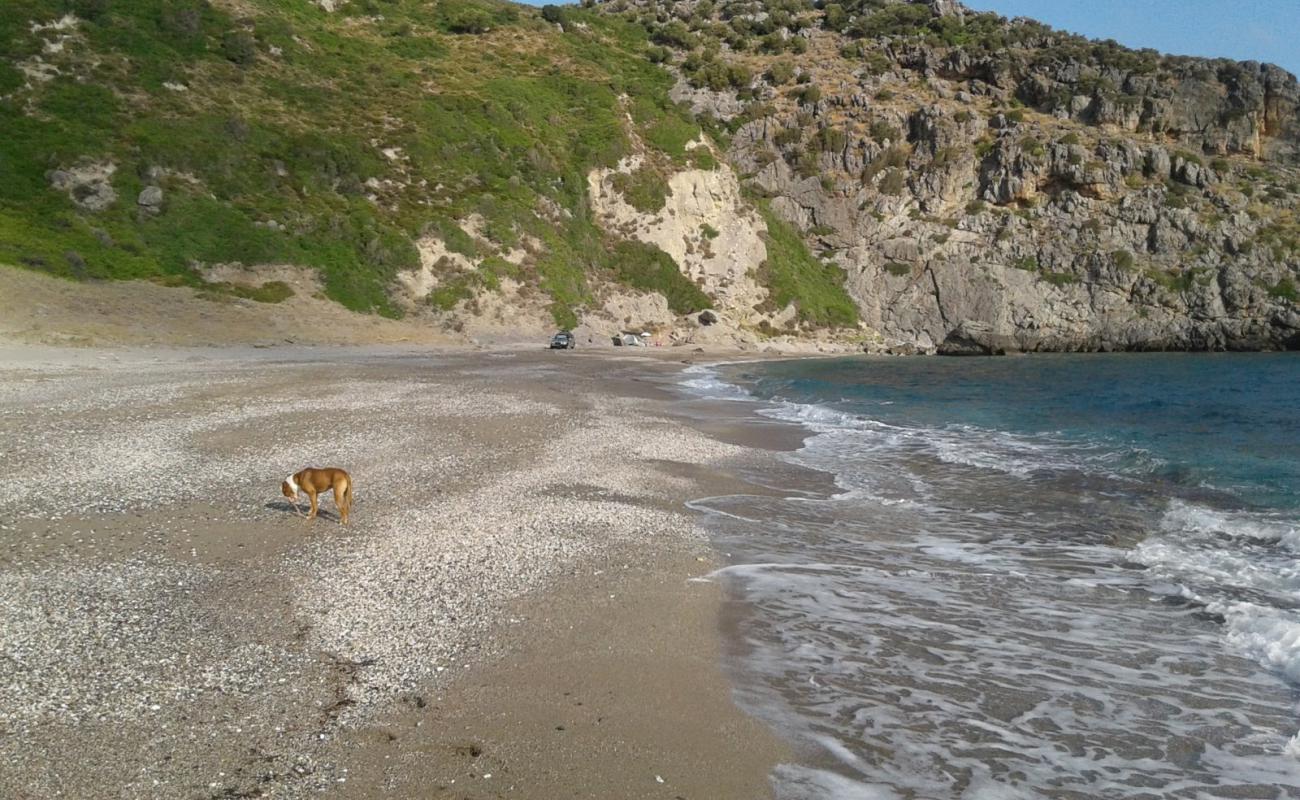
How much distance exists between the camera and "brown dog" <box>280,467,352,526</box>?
33.9 feet

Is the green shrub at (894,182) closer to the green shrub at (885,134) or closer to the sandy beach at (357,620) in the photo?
the green shrub at (885,134)

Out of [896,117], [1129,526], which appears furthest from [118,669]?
[896,117]

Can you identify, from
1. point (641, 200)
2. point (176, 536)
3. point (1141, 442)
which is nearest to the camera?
point (176, 536)

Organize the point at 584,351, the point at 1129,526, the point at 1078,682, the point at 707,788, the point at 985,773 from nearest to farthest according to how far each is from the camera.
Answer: the point at 707,788 < the point at 985,773 < the point at 1078,682 < the point at 1129,526 < the point at 584,351

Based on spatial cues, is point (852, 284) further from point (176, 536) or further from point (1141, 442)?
point (176, 536)

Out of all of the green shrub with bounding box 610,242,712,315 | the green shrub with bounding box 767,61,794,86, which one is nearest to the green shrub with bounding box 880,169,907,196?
the green shrub with bounding box 767,61,794,86

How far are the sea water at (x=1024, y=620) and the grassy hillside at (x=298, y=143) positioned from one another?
3689cm

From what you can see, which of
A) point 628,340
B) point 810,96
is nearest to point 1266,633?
point 628,340

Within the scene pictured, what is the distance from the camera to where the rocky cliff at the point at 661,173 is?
1761 inches

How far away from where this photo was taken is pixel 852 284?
260ft

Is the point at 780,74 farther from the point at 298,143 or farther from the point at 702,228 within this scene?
the point at 298,143

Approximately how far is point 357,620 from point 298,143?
169 ft

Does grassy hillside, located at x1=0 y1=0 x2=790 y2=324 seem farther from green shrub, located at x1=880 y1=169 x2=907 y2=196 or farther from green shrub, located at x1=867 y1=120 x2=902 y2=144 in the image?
green shrub, located at x1=880 y1=169 x2=907 y2=196

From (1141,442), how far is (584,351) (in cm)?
3265
